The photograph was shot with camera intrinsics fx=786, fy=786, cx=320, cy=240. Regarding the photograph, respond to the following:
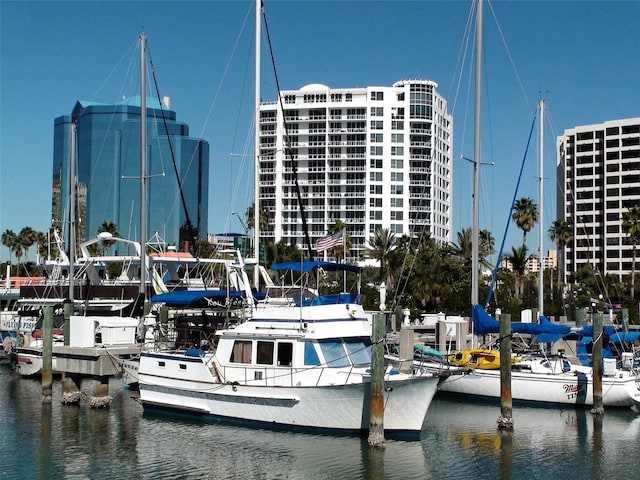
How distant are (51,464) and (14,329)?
27.6 metres

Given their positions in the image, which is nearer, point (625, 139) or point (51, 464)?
point (51, 464)

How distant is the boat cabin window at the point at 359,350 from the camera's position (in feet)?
81.5

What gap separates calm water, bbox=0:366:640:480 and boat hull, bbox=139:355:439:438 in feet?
1.45

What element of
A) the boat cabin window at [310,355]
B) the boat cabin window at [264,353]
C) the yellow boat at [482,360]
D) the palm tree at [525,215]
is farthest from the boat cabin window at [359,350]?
the palm tree at [525,215]

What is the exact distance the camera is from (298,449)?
74.4 feet

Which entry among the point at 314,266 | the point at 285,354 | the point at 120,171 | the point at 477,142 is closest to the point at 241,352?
the point at 285,354

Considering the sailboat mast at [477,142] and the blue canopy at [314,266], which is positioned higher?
the sailboat mast at [477,142]

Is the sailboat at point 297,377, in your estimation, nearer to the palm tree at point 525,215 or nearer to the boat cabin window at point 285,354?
the boat cabin window at point 285,354

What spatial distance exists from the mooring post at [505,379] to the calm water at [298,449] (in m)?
0.50

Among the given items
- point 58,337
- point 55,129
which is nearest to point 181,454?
point 58,337

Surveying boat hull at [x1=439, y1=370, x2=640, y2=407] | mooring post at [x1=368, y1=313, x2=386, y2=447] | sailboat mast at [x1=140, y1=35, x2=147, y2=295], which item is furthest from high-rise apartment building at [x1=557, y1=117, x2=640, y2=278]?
mooring post at [x1=368, y1=313, x2=386, y2=447]

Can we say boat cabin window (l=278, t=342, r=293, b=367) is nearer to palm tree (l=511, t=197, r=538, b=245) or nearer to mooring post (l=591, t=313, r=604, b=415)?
mooring post (l=591, t=313, r=604, b=415)

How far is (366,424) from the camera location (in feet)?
77.3

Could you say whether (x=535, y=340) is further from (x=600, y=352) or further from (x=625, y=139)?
(x=625, y=139)
